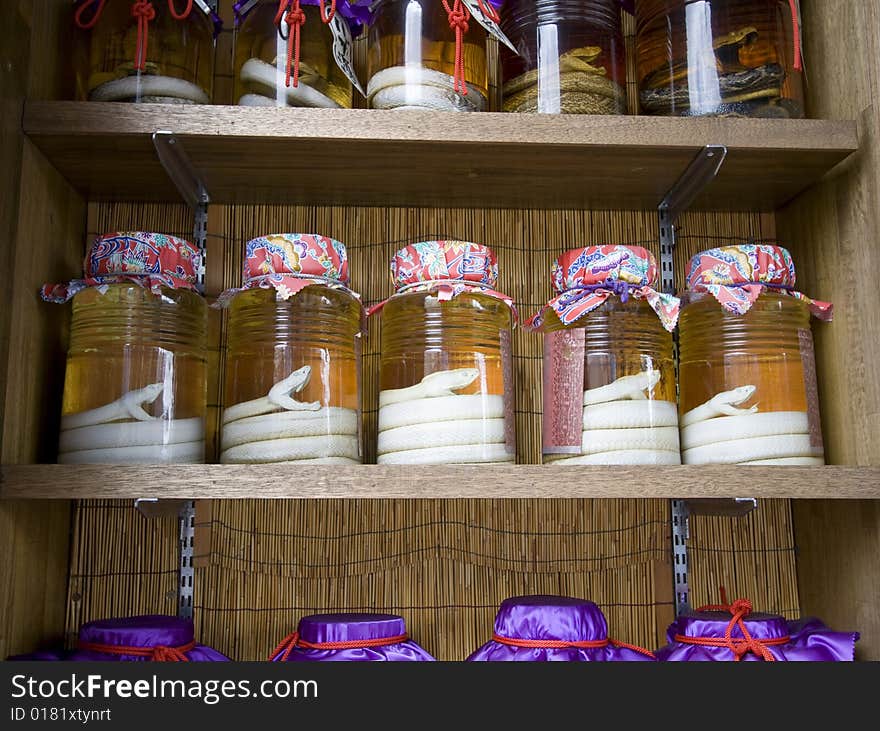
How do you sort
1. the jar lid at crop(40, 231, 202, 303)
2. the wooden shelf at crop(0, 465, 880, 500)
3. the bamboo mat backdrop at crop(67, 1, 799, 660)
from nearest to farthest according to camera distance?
the wooden shelf at crop(0, 465, 880, 500), the jar lid at crop(40, 231, 202, 303), the bamboo mat backdrop at crop(67, 1, 799, 660)

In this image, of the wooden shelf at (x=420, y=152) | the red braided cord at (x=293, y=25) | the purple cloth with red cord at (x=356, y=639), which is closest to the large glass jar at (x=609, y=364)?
the wooden shelf at (x=420, y=152)

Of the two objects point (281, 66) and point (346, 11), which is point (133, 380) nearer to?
point (281, 66)

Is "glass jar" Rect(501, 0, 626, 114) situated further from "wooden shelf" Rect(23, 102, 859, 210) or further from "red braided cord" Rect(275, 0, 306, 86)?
"red braided cord" Rect(275, 0, 306, 86)

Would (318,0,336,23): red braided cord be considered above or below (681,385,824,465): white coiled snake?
above

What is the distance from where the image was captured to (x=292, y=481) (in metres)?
0.83

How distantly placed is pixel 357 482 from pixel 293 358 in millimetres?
169

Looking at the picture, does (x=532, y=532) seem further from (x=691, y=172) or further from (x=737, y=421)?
(x=691, y=172)

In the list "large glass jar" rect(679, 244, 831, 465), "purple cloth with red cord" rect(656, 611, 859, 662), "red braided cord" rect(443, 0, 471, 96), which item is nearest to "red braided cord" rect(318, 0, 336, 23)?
"red braided cord" rect(443, 0, 471, 96)

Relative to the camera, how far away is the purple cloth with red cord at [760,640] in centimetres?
87

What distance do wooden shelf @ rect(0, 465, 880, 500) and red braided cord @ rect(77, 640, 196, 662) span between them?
0.16 meters

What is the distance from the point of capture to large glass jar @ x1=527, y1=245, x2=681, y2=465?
0.90 metres

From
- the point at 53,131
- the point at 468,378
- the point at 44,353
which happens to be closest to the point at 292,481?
the point at 468,378

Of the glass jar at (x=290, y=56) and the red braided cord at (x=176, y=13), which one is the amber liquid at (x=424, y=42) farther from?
the red braided cord at (x=176, y=13)

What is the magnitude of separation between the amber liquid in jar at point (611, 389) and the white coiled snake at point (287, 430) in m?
0.22
